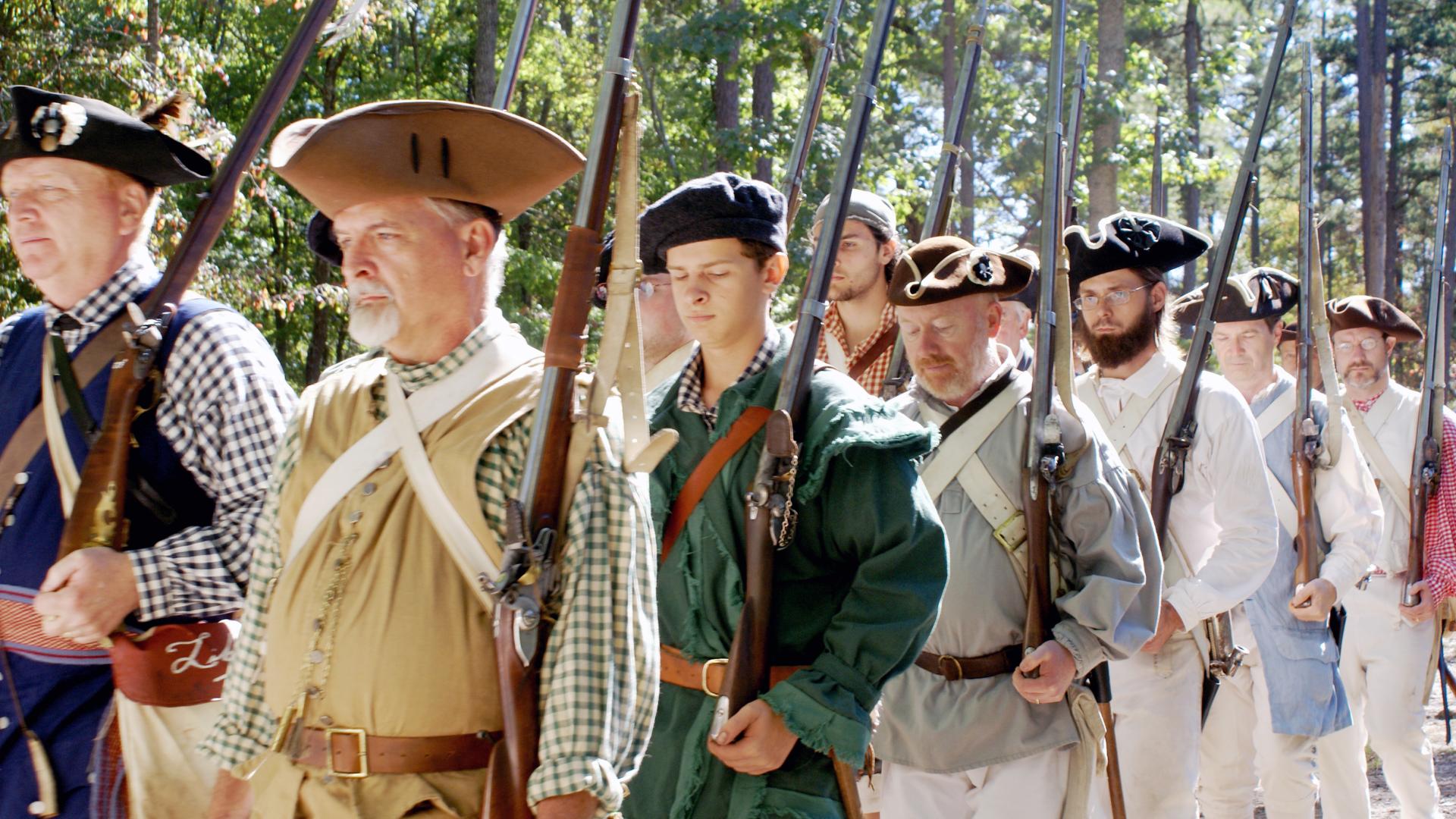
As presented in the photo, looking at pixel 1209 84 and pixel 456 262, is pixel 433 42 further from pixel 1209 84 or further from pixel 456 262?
pixel 456 262

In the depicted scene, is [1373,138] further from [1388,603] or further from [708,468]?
[708,468]

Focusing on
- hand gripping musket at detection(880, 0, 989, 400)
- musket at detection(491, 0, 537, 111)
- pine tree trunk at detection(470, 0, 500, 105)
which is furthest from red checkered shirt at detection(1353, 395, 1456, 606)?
pine tree trunk at detection(470, 0, 500, 105)

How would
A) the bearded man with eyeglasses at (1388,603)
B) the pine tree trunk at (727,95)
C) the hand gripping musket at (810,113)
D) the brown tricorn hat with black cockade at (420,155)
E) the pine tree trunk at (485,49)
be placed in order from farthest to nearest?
the pine tree trunk at (485,49)
the pine tree trunk at (727,95)
the bearded man with eyeglasses at (1388,603)
the hand gripping musket at (810,113)
the brown tricorn hat with black cockade at (420,155)

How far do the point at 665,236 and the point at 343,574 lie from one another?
1201 mm

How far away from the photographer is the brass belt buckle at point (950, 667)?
13.9 ft

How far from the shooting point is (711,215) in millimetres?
3502

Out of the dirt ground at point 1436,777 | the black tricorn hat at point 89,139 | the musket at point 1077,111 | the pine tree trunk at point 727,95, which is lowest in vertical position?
the dirt ground at point 1436,777

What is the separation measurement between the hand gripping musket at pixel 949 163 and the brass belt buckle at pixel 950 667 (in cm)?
153

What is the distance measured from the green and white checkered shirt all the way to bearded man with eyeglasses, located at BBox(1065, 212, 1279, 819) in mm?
2887

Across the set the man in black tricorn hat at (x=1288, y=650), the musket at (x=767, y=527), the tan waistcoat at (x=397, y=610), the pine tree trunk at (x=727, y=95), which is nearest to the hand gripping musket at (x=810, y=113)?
the musket at (x=767, y=527)

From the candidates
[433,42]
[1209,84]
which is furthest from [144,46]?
[1209,84]

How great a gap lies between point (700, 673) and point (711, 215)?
1.05 m

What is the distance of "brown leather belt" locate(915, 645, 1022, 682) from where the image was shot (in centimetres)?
424

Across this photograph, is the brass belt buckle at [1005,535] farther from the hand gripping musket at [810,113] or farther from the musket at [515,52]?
the musket at [515,52]
